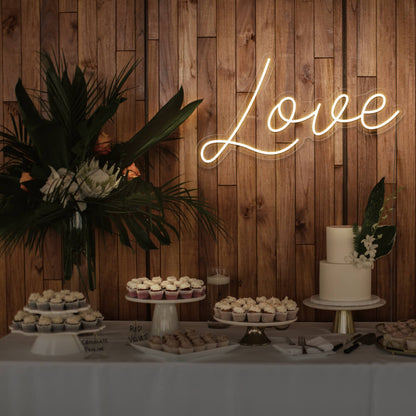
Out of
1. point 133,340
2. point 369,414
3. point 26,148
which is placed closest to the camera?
point 369,414

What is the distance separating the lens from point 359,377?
7.22ft

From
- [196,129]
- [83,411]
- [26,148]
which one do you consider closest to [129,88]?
[196,129]

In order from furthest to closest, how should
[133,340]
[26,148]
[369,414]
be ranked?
[26,148] → [133,340] → [369,414]

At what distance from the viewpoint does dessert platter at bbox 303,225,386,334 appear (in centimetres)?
269

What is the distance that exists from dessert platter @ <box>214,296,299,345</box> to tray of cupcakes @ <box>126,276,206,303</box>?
0.16m

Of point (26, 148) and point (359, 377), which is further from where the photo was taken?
point (26, 148)

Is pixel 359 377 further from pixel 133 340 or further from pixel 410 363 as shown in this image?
pixel 133 340

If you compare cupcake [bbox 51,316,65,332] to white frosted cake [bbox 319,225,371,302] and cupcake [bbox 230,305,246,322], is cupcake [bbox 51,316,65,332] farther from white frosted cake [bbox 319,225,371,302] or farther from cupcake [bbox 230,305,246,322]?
white frosted cake [bbox 319,225,371,302]

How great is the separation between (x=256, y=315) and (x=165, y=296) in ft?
1.43

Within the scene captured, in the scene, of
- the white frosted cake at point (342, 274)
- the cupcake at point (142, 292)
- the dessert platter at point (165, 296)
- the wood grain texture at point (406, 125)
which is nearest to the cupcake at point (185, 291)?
the dessert platter at point (165, 296)

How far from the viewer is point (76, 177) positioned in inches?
102

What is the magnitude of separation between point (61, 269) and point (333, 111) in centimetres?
171

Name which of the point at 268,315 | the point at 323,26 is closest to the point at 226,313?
the point at 268,315

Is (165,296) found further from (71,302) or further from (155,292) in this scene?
(71,302)
